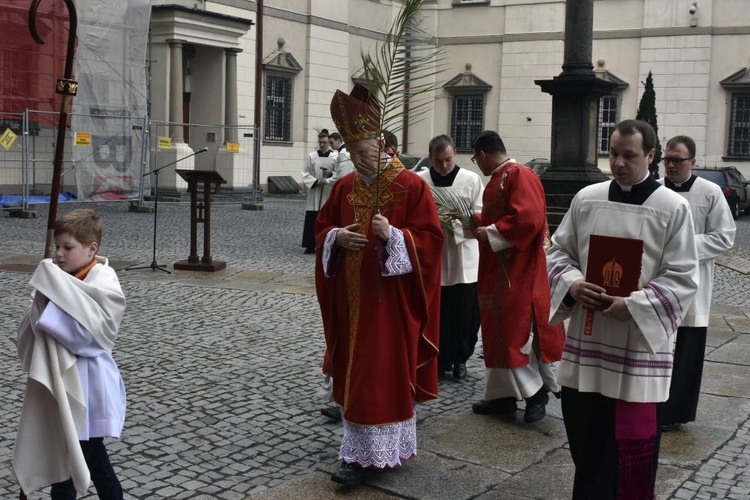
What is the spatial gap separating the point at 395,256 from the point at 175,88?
1885 cm

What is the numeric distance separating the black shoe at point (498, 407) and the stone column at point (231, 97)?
19.0 meters

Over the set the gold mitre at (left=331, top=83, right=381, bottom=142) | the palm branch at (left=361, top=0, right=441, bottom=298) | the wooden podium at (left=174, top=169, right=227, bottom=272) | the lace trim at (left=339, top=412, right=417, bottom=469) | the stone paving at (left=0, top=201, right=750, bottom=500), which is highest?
the palm branch at (left=361, top=0, right=441, bottom=298)

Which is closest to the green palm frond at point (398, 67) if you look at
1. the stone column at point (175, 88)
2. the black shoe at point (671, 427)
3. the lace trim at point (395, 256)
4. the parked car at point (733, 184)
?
the lace trim at point (395, 256)

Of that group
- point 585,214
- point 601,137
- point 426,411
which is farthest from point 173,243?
point 601,137

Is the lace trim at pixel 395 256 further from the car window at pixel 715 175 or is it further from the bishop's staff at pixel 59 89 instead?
the car window at pixel 715 175

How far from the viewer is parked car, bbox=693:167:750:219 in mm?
22781

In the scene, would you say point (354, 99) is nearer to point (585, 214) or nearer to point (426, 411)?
point (585, 214)

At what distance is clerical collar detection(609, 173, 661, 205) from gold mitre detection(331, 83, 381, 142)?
46.6 inches

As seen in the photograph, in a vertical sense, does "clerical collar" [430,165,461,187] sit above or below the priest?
above

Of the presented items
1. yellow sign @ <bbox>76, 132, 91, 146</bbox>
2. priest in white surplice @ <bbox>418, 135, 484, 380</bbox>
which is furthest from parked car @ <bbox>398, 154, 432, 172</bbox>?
yellow sign @ <bbox>76, 132, 91, 146</bbox>

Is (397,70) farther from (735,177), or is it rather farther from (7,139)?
(735,177)

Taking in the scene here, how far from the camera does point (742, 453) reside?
17.0ft

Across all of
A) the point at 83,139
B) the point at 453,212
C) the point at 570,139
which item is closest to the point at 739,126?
the point at 570,139

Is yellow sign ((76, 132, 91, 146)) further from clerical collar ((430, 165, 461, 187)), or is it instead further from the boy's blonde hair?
the boy's blonde hair
